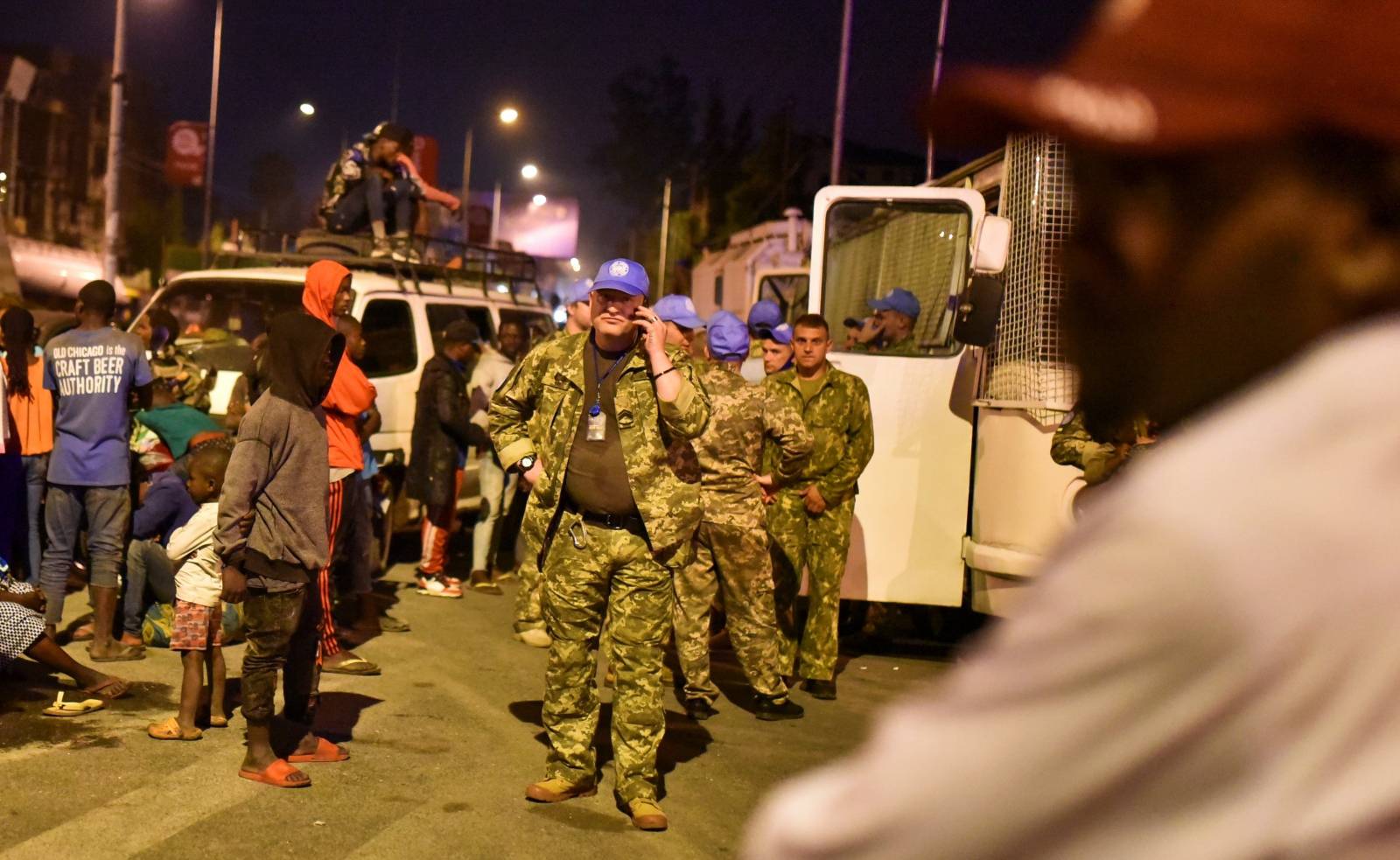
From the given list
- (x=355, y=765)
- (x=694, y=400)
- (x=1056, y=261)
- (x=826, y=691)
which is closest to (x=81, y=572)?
(x=355, y=765)

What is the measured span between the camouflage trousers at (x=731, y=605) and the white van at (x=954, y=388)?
115 centimetres

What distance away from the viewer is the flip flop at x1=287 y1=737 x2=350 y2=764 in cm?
627

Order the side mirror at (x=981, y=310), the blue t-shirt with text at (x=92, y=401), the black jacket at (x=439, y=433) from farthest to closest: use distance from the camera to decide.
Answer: the black jacket at (x=439, y=433)
the blue t-shirt with text at (x=92, y=401)
the side mirror at (x=981, y=310)

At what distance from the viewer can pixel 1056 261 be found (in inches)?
48.1

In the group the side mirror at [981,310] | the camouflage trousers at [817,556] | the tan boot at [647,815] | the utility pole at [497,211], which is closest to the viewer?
the tan boot at [647,815]

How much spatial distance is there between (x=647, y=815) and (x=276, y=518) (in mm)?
1930

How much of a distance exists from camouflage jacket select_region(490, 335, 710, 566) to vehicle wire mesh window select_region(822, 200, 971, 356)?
314 centimetres

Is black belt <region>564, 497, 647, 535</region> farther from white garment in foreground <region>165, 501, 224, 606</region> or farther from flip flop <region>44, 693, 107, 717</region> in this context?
flip flop <region>44, 693, 107, 717</region>

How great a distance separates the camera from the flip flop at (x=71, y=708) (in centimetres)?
679

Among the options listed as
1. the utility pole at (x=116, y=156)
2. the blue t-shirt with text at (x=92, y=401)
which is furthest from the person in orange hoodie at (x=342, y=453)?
the utility pole at (x=116, y=156)

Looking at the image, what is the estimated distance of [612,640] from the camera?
19.5 ft

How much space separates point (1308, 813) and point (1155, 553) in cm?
20

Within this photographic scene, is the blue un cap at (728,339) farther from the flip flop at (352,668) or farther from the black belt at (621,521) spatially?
the flip flop at (352,668)

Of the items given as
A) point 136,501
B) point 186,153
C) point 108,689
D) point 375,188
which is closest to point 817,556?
point 108,689
